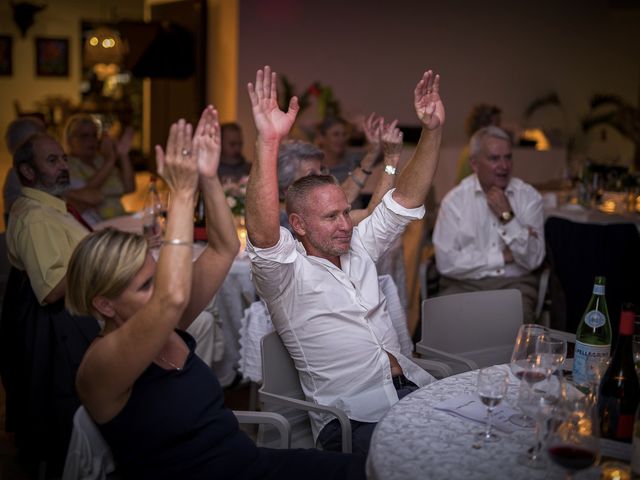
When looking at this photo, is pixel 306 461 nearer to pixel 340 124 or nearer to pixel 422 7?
pixel 340 124

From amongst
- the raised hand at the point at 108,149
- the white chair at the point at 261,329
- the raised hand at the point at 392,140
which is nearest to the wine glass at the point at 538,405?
the white chair at the point at 261,329

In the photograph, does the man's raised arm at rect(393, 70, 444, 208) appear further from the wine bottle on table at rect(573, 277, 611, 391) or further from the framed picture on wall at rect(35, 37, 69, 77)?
the framed picture on wall at rect(35, 37, 69, 77)

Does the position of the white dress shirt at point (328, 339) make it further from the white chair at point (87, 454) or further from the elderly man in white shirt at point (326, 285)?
the white chair at point (87, 454)

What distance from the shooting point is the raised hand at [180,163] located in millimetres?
1856

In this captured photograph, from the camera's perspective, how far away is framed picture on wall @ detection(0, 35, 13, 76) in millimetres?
15047

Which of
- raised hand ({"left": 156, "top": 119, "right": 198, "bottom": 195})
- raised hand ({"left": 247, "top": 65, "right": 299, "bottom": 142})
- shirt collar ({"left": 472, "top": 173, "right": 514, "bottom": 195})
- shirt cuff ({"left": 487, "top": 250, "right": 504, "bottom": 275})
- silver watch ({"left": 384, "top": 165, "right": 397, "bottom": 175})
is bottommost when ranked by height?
shirt cuff ({"left": 487, "top": 250, "right": 504, "bottom": 275})

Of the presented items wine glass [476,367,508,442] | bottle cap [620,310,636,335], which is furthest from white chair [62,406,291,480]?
bottle cap [620,310,636,335]

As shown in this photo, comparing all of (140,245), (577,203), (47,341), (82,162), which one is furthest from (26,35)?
(140,245)

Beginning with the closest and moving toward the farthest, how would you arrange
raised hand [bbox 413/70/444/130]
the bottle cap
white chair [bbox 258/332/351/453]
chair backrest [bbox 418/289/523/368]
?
the bottle cap < white chair [bbox 258/332/351/453] < raised hand [bbox 413/70/444/130] < chair backrest [bbox 418/289/523/368]

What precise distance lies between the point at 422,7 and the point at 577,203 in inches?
201

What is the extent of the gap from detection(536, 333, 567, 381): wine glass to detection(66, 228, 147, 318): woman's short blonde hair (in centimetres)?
103

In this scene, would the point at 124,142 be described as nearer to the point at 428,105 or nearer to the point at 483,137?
the point at 483,137

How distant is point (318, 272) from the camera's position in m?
2.73

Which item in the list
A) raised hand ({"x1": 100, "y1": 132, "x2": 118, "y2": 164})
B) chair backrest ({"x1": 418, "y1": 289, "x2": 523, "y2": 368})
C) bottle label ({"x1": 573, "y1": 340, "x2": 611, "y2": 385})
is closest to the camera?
bottle label ({"x1": 573, "y1": 340, "x2": 611, "y2": 385})
